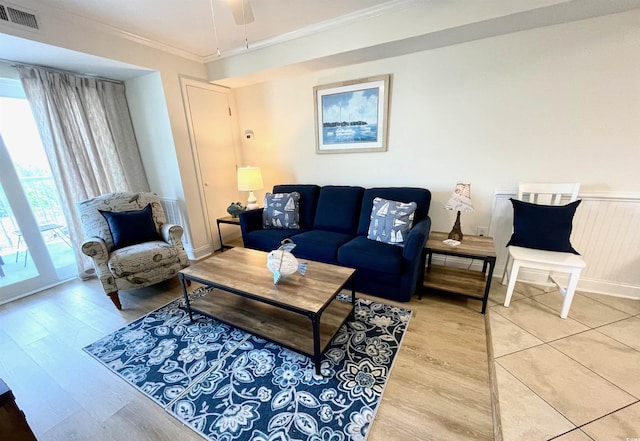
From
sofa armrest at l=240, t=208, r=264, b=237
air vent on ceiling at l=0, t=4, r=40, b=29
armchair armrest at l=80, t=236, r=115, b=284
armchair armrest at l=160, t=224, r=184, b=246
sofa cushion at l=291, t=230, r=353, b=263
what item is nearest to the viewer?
air vent on ceiling at l=0, t=4, r=40, b=29

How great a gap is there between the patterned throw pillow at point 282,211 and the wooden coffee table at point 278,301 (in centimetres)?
88

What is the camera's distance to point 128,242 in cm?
255

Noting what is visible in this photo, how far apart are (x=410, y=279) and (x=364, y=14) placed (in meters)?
2.42

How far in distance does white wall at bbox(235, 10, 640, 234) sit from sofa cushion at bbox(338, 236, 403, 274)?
37.7 inches

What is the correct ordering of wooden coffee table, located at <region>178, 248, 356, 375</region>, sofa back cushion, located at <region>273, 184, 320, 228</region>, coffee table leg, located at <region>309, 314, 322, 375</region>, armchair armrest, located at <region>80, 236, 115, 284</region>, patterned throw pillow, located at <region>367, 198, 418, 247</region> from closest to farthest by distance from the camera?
coffee table leg, located at <region>309, 314, 322, 375</region>
wooden coffee table, located at <region>178, 248, 356, 375</region>
armchair armrest, located at <region>80, 236, 115, 284</region>
patterned throw pillow, located at <region>367, 198, 418, 247</region>
sofa back cushion, located at <region>273, 184, 320, 228</region>

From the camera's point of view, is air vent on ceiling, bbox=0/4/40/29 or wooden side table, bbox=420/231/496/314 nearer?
air vent on ceiling, bbox=0/4/40/29

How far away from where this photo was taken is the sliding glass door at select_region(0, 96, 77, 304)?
2500 mm

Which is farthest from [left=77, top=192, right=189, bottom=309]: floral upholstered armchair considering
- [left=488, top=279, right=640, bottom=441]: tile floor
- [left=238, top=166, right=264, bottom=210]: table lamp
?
[left=488, top=279, right=640, bottom=441]: tile floor

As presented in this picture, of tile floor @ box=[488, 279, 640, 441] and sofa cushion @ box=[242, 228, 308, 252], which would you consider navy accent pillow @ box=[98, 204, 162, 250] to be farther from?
tile floor @ box=[488, 279, 640, 441]

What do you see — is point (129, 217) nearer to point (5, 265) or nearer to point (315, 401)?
point (5, 265)

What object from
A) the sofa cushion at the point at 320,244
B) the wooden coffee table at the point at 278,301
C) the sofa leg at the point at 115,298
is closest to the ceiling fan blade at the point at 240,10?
the wooden coffee table at the point at 278,301

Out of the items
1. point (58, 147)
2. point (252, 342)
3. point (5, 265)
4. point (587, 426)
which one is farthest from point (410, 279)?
point (5, 265)

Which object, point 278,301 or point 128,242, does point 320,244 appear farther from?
point 128,242

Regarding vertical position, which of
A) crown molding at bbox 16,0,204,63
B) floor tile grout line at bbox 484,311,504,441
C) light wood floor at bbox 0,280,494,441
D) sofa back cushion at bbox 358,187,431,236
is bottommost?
light wood floor at bbox 0,280,494,441
